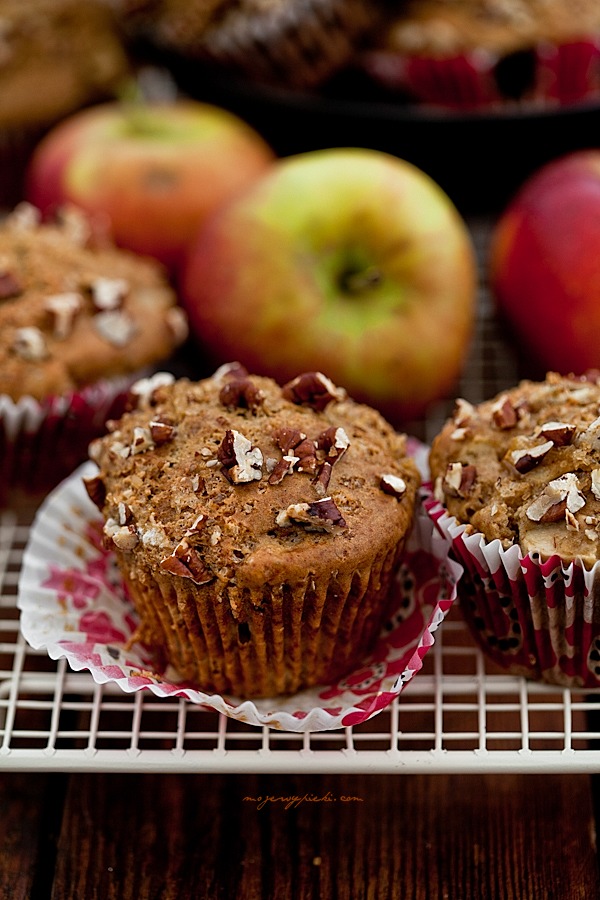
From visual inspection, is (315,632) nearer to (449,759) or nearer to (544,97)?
(449,759)

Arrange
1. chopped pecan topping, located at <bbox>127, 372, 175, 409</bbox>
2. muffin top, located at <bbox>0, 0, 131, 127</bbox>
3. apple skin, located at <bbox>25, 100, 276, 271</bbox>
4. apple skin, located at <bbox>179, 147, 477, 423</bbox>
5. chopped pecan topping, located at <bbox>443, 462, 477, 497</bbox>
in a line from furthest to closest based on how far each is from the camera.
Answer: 1. muffin top, located at <bbox>0, 0, 131, 127</bbox>
2. apple skin, located at <bbox>25, 100, 276, 271</bbox>
3. apple skin, located at <bbox>179, 147, 477, 423</bbox>
4. chopped pecan topping, located at <bbox>127, 372, 175, 409</bbox>
5. chopped pecan topping, located at <bbox>443, 462, 477, 497</bbox>

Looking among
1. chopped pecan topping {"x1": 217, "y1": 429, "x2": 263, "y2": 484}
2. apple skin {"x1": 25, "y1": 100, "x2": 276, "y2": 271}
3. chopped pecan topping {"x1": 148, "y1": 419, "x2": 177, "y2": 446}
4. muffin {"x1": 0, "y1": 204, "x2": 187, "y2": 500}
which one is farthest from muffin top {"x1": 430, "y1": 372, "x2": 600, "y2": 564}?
apple skin {"x1": 25, "y1": 100, "x2": 276, "y2": 271}

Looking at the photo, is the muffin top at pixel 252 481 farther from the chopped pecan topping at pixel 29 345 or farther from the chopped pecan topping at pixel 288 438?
the chopped pecan topping at pixel 29 345

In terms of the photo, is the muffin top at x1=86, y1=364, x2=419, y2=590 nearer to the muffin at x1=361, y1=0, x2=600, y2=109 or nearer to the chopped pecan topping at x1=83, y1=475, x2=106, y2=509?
the chopped pecan topping at x1=83, y1=475, x2=106, y2=509

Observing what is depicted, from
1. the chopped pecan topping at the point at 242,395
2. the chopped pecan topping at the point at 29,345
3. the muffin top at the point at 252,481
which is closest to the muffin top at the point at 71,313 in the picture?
the chopped pecan topping at the point at 29,345

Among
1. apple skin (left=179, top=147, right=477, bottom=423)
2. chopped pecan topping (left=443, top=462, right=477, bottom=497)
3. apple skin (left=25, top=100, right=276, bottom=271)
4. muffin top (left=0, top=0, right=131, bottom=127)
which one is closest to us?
chopped pecan topping (left=443, top=462, right=477, bottom=497)

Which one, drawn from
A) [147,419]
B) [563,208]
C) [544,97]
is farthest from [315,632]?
[544,97]

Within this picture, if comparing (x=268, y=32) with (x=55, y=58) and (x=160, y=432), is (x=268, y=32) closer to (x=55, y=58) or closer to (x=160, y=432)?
(x=55, y=58)
